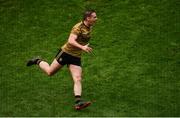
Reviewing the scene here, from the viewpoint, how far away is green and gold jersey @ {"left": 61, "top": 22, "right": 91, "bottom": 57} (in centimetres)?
853

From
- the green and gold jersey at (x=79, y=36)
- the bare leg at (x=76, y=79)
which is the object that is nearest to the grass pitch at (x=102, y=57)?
the bare leg at (x=76, y=79)

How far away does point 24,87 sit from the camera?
32.5 ft

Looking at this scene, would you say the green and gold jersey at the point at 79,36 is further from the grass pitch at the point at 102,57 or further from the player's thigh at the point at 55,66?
the grass pitch at the point at 102,57

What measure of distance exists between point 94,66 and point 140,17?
2967 millimetres

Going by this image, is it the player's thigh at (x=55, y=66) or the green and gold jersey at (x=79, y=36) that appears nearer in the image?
the green and gold jersey at (x=79, y=36)

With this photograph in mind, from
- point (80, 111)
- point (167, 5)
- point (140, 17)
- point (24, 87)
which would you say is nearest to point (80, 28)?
point (80, 111)

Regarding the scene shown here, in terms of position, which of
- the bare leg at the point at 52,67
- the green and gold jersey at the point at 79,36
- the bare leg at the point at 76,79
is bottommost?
the bare leg at the point at 76,79

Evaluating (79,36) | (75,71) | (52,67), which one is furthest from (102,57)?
(79,36)

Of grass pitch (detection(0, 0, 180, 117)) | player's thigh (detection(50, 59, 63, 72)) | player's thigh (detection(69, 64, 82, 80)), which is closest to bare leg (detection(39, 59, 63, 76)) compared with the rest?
player's thigh (detection(50, 59, 63, 72))

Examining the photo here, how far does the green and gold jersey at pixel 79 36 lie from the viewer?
853cm

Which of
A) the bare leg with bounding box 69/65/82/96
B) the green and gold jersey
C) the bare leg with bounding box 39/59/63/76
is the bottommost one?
the bare leg with bounding box 69/65/82/96

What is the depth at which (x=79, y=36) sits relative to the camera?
8.63 m

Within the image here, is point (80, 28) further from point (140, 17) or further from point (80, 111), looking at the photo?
point (140, 17)

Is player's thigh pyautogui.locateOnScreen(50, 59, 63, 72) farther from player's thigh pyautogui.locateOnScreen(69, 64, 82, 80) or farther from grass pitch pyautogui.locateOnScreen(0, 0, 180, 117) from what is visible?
grass pitch pyautogui.locateOnScreen(0, 0, 180, 117)
